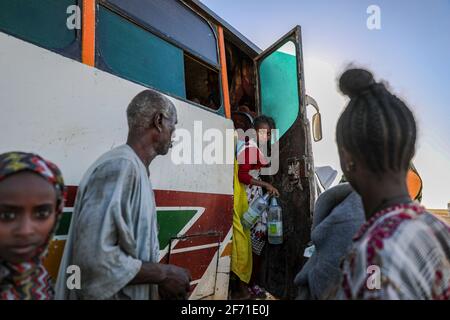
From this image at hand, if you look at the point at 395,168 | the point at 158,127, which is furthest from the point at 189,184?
the point at 395,168

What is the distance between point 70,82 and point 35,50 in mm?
216

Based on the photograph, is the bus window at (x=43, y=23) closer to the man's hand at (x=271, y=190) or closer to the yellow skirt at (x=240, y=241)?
the yellow skirt at (x=240, y=241)

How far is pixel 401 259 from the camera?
796mm

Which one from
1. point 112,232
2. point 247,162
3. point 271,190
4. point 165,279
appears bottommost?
point 165,279

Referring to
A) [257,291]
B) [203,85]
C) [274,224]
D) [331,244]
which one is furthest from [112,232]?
[257,291]

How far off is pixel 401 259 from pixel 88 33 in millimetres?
2003

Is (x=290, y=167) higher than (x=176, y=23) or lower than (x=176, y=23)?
lower

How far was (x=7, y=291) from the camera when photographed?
971mm

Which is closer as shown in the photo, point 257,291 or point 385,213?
point 385,213

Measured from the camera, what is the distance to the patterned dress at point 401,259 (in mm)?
792

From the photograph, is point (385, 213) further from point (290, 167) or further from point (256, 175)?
point (256, 175)

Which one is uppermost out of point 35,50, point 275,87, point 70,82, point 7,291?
point 275,87

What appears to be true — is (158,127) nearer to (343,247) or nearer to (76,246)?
(76,246)
